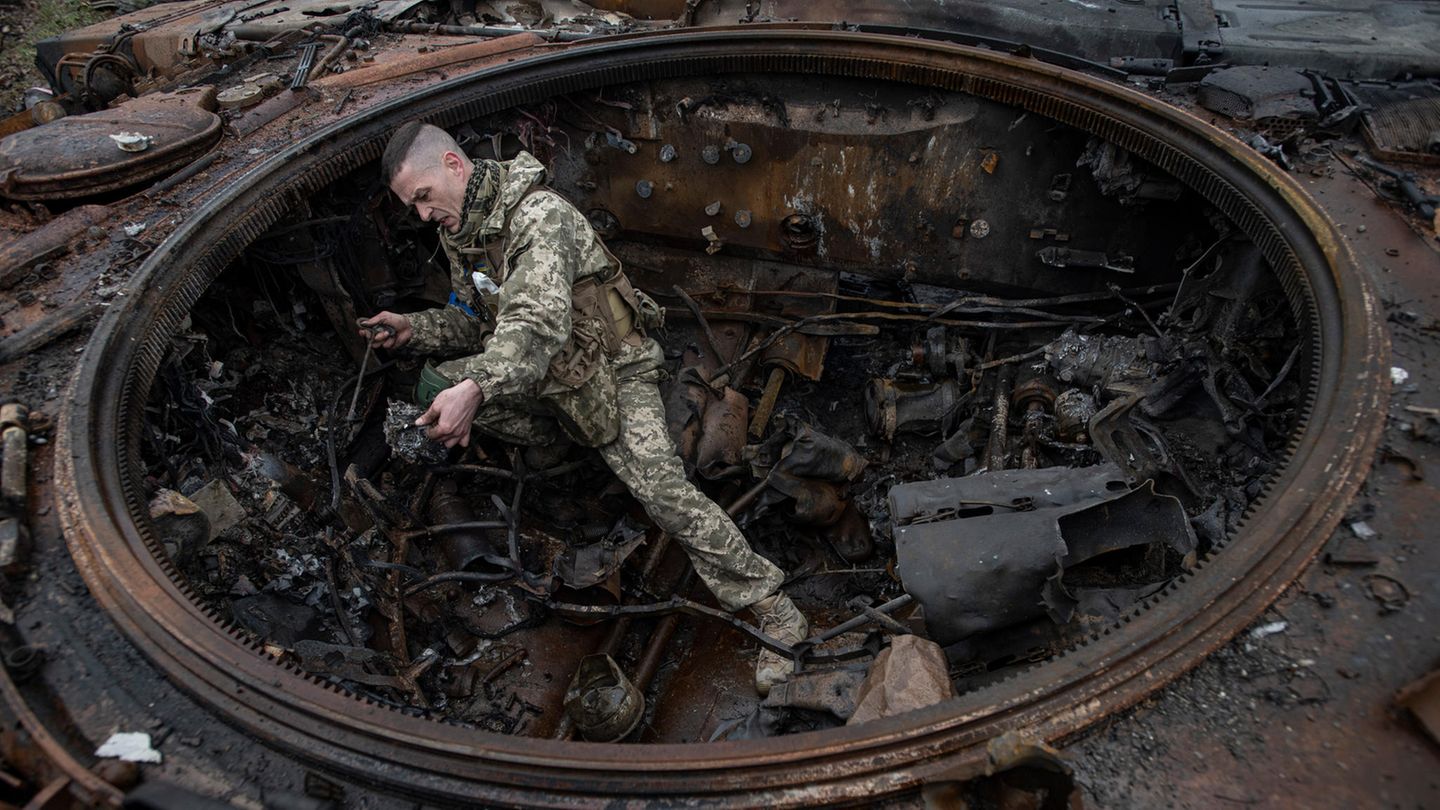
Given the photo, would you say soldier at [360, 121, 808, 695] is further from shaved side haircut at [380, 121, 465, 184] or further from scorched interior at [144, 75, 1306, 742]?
scorched interior at [144, 75, 1306, 742]

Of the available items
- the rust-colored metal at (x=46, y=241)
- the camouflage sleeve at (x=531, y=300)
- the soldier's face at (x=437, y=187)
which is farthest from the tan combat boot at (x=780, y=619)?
the rust-colored metal at (x=46, y=241)

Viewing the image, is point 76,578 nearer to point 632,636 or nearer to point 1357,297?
point 632,636

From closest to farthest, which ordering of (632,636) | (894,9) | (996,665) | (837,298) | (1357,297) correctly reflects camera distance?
(1357,297)
(996,665)
(632,636)
(894,9)
(837,298)

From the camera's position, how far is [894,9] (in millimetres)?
4273

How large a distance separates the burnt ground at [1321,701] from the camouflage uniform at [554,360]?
180cm

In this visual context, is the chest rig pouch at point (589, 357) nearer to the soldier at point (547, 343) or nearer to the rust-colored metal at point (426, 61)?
the soldier at point (547, 343)

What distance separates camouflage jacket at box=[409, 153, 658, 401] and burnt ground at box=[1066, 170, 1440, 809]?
193 centimetres

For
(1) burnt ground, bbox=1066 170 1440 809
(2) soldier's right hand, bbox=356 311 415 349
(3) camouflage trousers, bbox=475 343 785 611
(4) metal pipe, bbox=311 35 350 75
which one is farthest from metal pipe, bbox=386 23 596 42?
(1) burnt ground, bbox=1066 170 1440 809

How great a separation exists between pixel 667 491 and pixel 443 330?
3.93ft

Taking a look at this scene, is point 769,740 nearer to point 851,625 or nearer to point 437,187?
point 851,625

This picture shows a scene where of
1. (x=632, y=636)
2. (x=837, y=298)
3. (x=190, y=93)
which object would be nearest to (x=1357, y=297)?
(x=837, y=298)

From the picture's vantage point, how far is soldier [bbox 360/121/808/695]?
9.33 ft

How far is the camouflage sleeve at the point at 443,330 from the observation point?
3577 millimetres

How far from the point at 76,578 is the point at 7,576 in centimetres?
15
